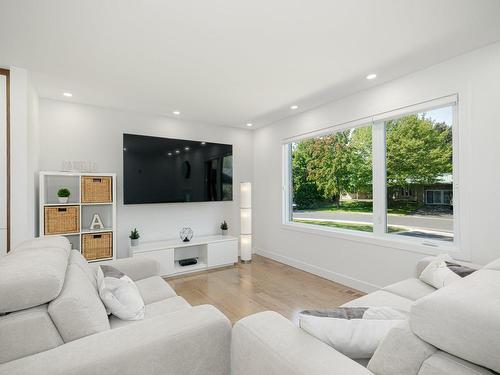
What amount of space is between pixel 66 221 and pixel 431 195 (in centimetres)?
424

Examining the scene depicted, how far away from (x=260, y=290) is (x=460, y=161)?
2.55 metres

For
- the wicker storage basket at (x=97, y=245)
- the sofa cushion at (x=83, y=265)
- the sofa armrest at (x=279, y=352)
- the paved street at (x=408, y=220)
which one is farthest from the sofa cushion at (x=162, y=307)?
the paved street at (x=408, y=220)

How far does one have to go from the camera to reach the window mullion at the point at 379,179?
3.15 meters

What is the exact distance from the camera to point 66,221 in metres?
3.22

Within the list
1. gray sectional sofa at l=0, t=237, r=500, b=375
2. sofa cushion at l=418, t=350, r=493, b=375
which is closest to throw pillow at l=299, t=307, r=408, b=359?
gray sectional sofa at l=0, t=237, r=500, b=375

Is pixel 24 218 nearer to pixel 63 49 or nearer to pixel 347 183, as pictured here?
pixel 63 49

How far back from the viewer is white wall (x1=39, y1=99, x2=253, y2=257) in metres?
3.51

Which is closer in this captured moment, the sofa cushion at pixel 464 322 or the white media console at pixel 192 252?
the sofa cushion at pixel 464 322

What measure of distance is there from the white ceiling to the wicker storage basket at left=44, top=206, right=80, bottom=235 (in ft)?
4.75

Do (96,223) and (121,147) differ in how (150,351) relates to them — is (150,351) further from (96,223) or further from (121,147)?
(121,147)

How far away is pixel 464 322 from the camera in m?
0.74

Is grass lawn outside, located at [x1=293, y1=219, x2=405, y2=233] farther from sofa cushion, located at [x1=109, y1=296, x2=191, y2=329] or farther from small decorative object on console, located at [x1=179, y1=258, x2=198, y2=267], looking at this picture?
sofa cushion, located at [x1=109, y1=296, x2=191, y2=329]

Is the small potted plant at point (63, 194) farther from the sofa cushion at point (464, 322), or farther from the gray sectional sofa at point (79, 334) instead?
the sofa cushion at point (464, 322)

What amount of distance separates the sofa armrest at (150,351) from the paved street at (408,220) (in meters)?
2.58
